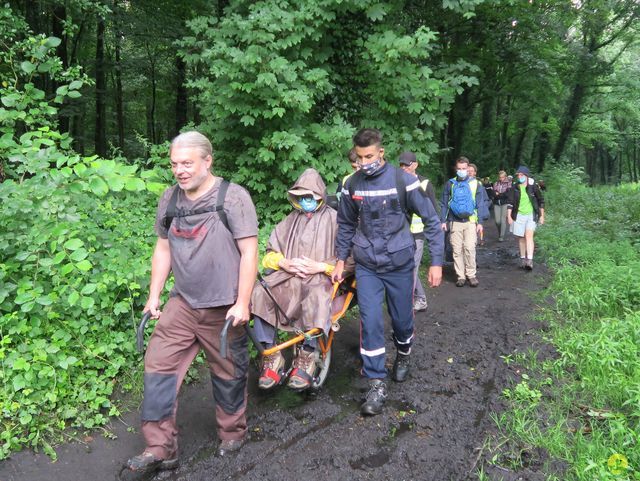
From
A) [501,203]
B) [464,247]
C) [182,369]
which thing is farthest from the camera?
[501,203]

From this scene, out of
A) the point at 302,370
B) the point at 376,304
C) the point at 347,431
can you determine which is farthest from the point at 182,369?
→ the point at 376,304

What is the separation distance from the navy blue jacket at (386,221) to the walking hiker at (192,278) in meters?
1.20

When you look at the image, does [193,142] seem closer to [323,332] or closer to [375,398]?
[323,332]

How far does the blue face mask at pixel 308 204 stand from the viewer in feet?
14.0

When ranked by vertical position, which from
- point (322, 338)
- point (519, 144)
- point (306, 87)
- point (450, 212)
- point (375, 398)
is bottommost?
point (375, 398)

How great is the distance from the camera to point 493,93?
62.7 feet

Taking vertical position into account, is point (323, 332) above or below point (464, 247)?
below

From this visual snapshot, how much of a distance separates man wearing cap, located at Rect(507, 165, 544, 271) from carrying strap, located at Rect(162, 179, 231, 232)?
7.27 m

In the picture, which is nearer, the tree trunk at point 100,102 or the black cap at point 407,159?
the black cap at point 407,159

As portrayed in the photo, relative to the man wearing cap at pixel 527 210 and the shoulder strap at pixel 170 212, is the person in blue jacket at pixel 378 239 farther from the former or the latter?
the man wearing cap at pixel 527 210

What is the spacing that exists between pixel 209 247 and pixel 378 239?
1527 mm

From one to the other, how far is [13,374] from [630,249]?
31.1 feet

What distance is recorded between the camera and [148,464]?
2.95 meters

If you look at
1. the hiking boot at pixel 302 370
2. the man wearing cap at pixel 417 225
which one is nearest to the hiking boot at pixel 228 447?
the hiking boot at pixel 302 370
